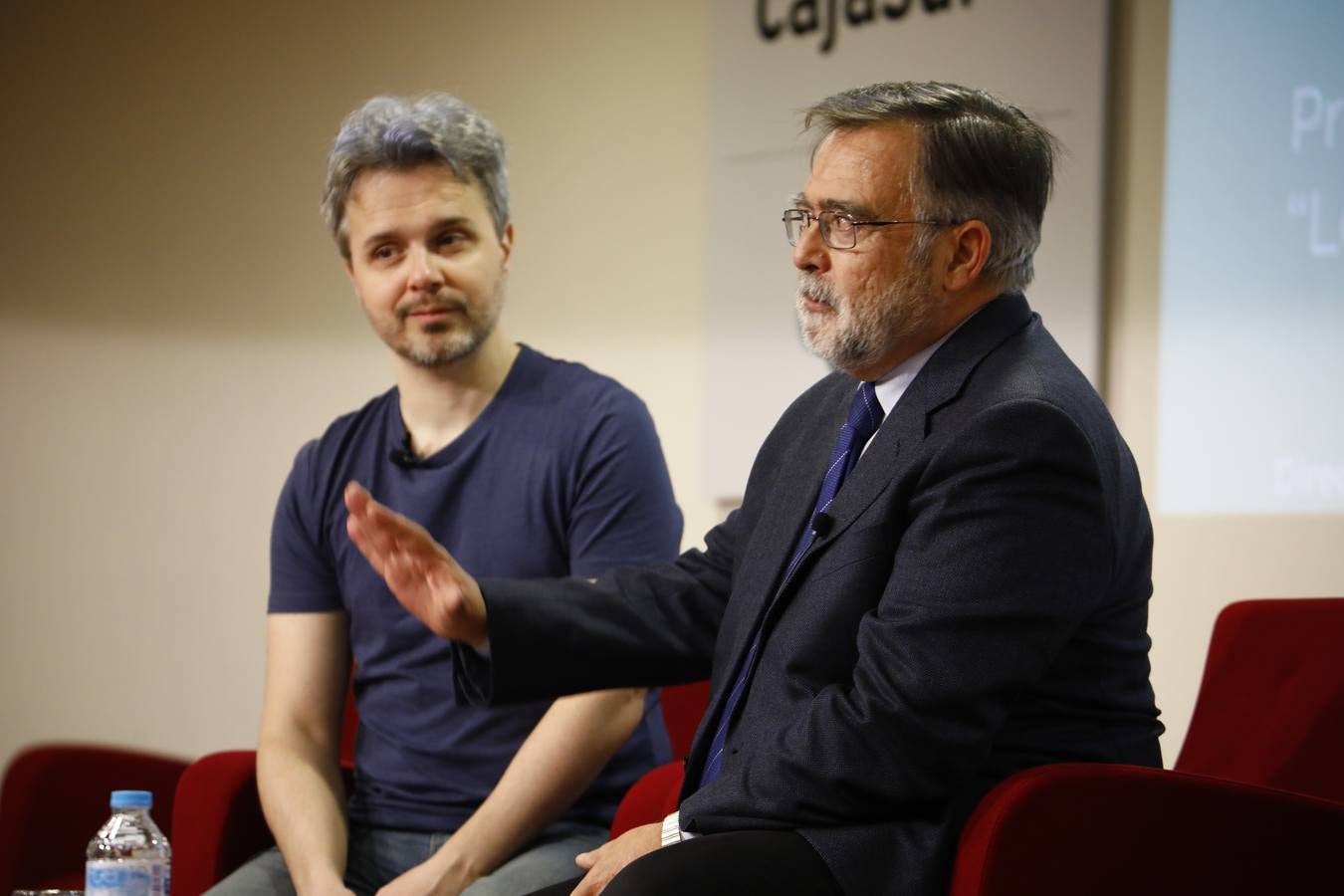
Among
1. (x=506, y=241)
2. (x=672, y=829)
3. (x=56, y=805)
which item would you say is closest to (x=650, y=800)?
(x=672, y=829)

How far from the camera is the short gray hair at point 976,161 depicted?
6.05 ft

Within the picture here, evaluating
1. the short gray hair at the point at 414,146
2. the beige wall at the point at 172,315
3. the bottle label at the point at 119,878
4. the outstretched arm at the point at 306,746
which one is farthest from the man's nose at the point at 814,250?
the beige wall at the point at 172,315

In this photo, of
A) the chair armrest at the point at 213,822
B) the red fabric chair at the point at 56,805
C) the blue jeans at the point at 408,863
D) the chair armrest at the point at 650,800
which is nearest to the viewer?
the chair armrest at the point at 650,800

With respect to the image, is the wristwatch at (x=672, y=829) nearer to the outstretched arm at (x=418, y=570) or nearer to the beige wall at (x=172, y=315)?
the outstretched arm at (x=418, y=570)

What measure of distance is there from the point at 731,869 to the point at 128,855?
129 cm

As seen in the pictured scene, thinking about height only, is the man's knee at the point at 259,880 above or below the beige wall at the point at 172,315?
below

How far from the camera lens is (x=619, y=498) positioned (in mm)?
2328

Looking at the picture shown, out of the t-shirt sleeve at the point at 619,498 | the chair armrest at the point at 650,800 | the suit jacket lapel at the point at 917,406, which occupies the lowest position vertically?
the chair armrest at the point at 650,800

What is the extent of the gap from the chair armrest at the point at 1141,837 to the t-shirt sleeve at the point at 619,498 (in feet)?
2.81

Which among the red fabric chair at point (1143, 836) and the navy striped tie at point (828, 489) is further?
the navy striped tie at point (828, 489)

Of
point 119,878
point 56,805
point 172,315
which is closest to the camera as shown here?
point 119,878

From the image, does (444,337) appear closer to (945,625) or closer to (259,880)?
(259,880)

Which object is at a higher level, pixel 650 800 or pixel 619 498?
pixel 619 498

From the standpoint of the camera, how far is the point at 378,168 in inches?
97.0
